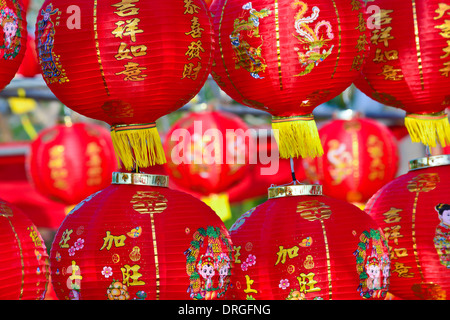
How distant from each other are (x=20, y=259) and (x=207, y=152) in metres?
2.20

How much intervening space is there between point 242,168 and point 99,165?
0.77 m

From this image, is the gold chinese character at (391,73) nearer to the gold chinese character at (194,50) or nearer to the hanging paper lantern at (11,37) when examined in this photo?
the gold chinese character at (194,50)

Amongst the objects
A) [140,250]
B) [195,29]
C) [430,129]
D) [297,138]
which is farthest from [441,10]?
[140,250]

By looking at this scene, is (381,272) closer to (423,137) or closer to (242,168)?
(423,137)

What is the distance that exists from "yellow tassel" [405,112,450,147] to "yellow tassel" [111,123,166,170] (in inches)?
36.0

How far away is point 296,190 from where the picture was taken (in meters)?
2.46

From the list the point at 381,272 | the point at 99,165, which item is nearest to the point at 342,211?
the point at 381,272

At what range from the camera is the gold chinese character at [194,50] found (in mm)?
2182

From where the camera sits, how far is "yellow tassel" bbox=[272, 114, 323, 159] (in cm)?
243

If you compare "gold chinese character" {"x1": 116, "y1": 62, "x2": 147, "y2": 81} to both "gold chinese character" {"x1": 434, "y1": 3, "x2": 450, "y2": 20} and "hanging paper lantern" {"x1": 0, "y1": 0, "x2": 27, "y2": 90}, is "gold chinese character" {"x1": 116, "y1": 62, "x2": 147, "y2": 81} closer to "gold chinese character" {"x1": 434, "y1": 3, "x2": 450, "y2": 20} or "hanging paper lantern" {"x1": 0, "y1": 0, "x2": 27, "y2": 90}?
"hanging paper lantern" {"x1": 0, "y1": 0, "x2": 27, "y2": 90}

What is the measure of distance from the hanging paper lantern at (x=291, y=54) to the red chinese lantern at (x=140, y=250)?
0.40 metres

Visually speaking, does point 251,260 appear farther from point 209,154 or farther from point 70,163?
point 70,163

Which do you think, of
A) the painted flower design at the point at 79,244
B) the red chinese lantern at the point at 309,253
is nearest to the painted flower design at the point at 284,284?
the red chinese lantern at the point at 309,253

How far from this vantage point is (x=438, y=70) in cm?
257
